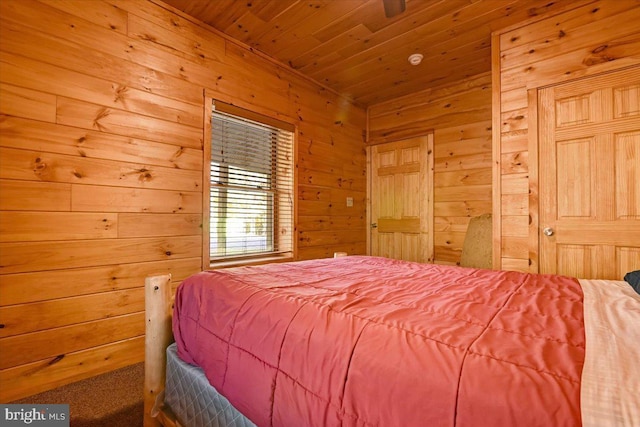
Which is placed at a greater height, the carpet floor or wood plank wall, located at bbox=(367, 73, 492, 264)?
wood plank wall, located at bbox=(367, 73, 492, 264)

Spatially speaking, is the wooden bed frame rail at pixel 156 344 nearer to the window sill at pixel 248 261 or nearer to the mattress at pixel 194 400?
the mattress at pixel 194 400

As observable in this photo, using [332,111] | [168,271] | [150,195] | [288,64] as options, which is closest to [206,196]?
[150,195]

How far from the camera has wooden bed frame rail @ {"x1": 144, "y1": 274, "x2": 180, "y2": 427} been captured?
4.67 feet

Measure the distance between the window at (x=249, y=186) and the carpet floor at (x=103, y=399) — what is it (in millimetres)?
1051

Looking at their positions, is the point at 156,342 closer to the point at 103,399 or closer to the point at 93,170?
the point at 103,399

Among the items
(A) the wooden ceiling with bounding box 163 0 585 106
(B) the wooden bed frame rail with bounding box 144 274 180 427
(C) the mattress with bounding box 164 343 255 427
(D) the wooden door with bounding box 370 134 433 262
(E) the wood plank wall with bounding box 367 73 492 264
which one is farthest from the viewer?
(D) the wooden door with bounding box 370 134 433 262

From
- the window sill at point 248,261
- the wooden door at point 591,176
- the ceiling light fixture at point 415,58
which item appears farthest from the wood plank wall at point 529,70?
the window sill at point 248,261

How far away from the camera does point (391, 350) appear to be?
76cm

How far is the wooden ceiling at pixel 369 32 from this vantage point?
2.38 metres

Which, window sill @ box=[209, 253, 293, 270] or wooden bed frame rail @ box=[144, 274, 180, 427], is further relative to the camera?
window sill @ box=[209, 253, 293, 270]

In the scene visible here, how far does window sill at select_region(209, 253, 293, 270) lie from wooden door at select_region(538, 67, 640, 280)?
2265mm

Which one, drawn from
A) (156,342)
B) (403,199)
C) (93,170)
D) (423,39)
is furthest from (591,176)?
(93,170)

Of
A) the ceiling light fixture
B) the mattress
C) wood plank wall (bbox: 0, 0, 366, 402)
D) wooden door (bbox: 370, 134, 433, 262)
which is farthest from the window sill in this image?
the ceiling light fixture

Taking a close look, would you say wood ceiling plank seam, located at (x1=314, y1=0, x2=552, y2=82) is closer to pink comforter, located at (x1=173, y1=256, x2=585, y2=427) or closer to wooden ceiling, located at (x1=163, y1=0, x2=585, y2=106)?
wooden ceiling, located at (x1=163, y1=0, x2=585, y2=106)
